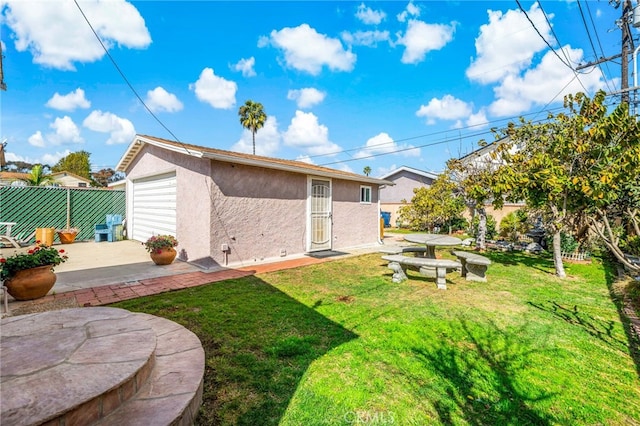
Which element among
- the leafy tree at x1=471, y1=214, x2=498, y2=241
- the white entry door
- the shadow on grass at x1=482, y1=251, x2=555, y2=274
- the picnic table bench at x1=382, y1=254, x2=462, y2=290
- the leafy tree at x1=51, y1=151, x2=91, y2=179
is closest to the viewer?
the picnic table bench at x1=382, y1=254, x2=462, y2=290

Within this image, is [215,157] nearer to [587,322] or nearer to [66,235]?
[587,322]

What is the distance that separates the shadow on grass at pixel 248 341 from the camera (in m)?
2.36

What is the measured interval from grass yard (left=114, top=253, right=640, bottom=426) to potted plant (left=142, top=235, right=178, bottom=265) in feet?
8.06

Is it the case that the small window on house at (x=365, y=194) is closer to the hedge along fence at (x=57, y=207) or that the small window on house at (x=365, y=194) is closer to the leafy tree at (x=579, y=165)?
the leafy tree at (x=579, y=165)

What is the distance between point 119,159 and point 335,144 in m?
19.8

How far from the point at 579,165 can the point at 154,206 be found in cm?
1204

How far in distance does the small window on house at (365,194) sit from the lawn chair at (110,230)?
383 inches

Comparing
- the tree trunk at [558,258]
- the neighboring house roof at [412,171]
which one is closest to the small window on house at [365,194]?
the tree trunk at [558,258]

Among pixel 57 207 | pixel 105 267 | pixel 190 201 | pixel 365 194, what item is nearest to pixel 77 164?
pixel 57 207

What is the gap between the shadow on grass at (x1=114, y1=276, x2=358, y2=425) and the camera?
236 centimetres

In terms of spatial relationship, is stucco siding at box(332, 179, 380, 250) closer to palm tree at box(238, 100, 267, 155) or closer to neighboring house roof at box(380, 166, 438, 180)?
neighboring house roof at box(380, 166, 438, 180)

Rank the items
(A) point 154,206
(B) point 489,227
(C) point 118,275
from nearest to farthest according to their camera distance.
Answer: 1. (C) point 118,275
2. (A) point 154,206
3. (B) point 489,227

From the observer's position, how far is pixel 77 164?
36.1 meters

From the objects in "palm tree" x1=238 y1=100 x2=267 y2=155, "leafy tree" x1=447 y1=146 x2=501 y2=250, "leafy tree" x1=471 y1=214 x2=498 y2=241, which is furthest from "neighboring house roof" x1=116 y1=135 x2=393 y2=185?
"palm tree" x1=238 y1=100 x2=267 y2=155
